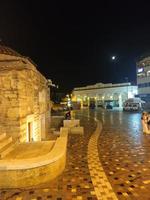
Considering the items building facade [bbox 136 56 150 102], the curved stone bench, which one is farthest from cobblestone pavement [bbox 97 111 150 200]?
building facade [bbox 136 56 150 102]

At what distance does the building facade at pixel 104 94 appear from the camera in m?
52.1

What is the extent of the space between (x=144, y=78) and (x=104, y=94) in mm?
11970

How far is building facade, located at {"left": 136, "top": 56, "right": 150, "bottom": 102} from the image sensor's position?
1829 inches

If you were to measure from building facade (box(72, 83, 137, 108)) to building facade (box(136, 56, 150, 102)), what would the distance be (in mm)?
3270

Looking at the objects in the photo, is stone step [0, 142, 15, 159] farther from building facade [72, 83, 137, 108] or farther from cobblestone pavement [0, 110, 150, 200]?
building facade [72, 83, 137, 108]

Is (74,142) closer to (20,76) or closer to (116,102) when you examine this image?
(20,76)

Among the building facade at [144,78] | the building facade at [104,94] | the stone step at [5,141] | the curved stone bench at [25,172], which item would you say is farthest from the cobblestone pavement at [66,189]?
the building facade at [104,94]

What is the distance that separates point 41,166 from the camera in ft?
17.7

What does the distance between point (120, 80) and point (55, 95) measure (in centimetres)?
2442

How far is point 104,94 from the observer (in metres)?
56.6

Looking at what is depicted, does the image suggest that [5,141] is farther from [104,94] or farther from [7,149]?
[104,94]

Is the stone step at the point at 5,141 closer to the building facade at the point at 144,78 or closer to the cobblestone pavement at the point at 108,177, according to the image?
the cobblestone pavement at the point at 108,177

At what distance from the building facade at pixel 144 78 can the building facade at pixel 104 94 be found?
3.27m

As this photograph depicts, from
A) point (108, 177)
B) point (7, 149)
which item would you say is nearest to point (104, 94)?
point (7, 149)
